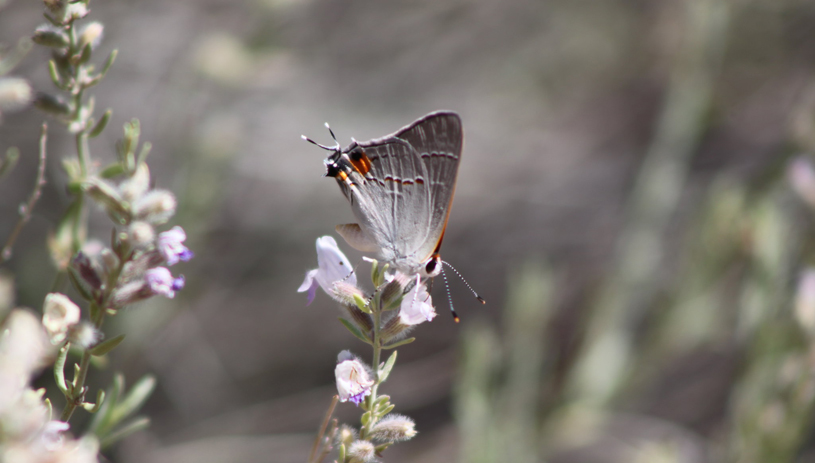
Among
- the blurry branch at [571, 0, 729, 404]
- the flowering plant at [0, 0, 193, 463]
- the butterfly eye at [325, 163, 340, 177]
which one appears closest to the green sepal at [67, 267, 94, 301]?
the flowering plant at [0, 0, 193, 463]

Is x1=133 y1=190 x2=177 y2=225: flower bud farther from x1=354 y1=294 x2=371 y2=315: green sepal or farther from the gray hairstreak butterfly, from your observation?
the gray hairstreak butterfly

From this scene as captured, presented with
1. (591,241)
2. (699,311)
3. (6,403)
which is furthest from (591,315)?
(6,403)

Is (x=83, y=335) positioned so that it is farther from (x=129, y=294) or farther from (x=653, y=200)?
(x=653, y=200)

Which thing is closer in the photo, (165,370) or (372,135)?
(165,370)

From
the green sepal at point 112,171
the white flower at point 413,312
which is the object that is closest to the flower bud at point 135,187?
the green sepal at point 112,171

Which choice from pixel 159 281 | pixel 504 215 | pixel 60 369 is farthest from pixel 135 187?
pixel 504 215

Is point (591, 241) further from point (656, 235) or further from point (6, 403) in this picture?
point (6, 403)

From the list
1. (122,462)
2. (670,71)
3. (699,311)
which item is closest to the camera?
(122,462)
